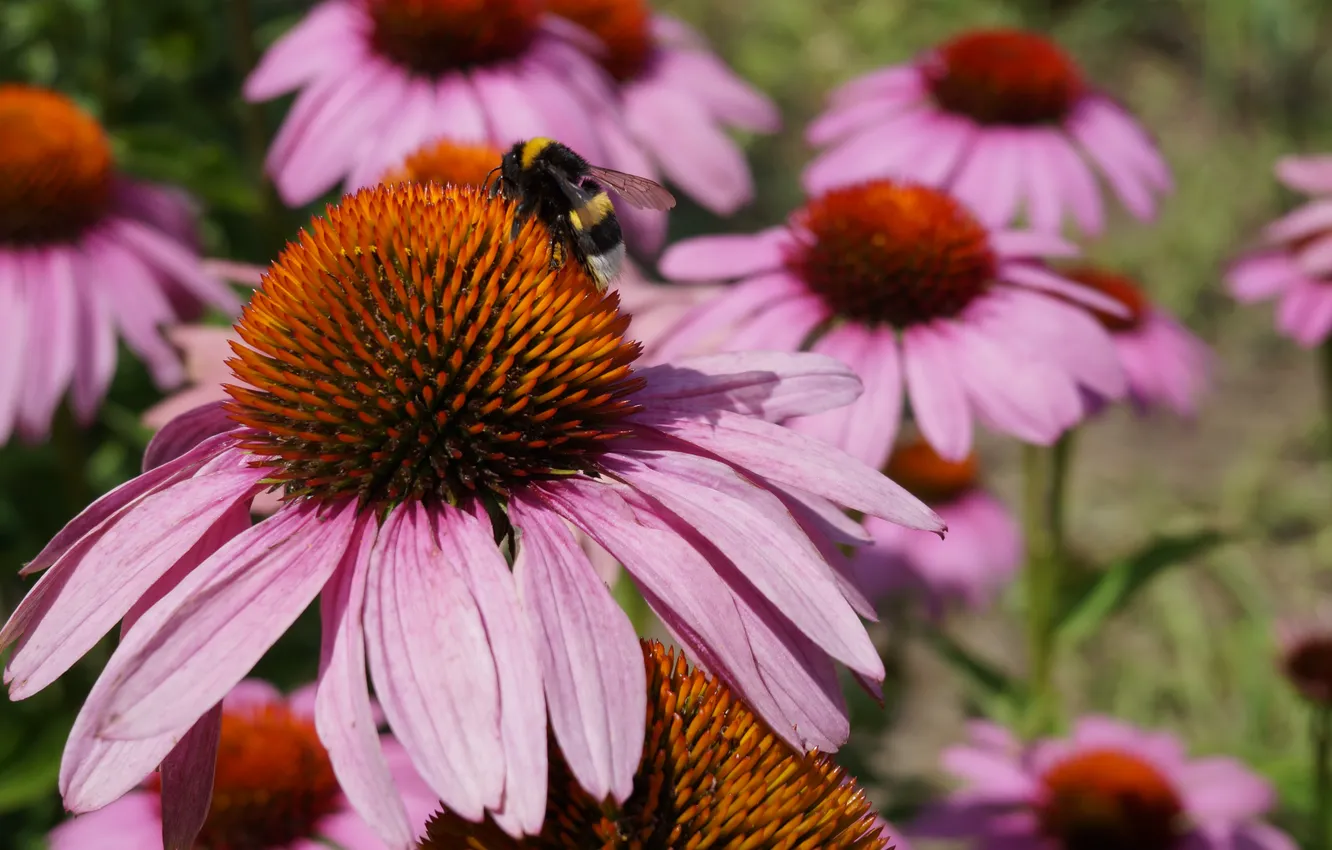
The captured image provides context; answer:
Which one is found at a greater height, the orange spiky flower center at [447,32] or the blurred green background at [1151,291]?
the orange spiky flower center at [447,32]

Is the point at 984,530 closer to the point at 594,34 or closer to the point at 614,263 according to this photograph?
the point at 594,34

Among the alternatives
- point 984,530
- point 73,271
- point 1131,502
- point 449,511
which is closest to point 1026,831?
point 984,530

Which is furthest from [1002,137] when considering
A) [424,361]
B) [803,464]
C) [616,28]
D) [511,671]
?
[511,671]

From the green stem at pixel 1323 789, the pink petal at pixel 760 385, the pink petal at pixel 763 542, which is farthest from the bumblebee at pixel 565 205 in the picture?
the green stem at pixel 1323 789

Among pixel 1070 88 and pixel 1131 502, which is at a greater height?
pixel 1070 88

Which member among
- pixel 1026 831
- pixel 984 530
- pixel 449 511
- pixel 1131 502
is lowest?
pixel 1131 502

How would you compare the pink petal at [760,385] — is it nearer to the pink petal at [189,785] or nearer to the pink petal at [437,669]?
the pink petal at [437,669]
